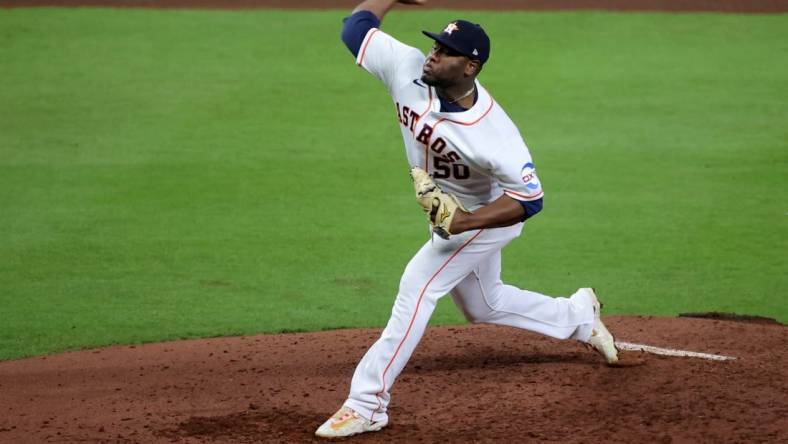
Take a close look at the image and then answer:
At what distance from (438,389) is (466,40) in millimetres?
1691

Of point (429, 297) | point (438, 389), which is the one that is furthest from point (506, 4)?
point (429, 297)

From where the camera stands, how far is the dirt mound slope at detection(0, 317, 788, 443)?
5180 millimetres

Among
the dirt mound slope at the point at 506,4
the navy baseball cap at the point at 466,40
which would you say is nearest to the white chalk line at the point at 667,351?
the navy baseball cap at the point at 466,40

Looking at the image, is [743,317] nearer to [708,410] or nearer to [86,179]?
[708,410]

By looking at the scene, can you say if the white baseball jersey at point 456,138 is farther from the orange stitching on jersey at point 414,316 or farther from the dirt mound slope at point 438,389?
the dirt mound slope at point 438,389

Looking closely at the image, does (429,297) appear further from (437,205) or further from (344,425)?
(344,425)

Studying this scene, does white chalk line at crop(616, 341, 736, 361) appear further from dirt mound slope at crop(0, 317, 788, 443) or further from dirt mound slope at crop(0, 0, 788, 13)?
dirt mound slope at crop(0, 0, 788, 13)

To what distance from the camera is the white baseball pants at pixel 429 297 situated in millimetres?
5176

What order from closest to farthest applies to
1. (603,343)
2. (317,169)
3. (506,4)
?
(603,343) → (317,169) → (506,4)

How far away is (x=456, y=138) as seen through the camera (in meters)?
5.12

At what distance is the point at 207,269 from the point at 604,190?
3516mm

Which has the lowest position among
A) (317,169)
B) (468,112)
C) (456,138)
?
(317,169)

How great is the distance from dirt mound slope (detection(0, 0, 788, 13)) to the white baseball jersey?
10.9m

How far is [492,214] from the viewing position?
16.7 feet
